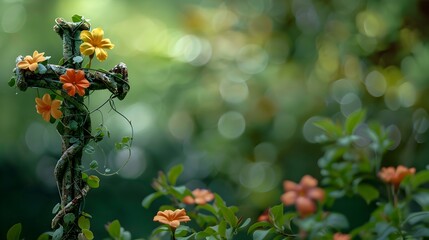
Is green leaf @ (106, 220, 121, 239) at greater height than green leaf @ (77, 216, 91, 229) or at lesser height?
lesser

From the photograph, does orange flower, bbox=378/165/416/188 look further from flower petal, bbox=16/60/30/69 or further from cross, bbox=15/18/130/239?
flower petal, bbox=16/60/30/69

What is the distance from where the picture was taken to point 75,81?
26.9 inches

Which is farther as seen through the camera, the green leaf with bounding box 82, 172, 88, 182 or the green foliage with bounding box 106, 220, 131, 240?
the green foliage with bounding box 106, 220, 131, 240

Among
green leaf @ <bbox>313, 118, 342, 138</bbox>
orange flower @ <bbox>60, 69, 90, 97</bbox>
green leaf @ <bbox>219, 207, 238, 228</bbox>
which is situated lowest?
green leaf @ <bbox>219, 207, 238, 228</bbox>

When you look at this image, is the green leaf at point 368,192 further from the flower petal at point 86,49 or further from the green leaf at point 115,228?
the flower petal at point 86,49

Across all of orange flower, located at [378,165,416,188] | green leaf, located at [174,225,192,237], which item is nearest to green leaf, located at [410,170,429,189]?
orange flower, located at [378,165,416,188]

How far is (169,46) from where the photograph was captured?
2.25 m

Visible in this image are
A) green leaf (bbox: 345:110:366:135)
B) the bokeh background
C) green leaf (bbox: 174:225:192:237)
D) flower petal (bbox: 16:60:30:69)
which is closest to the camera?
flower petal (bbox: 16:60:30:69)

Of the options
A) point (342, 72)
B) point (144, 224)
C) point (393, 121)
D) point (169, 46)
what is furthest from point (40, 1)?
point (393, 121)

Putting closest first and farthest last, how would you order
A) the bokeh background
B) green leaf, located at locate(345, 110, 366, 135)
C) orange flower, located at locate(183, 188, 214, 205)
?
orange flower, located at locate(183, 188, 214, 205)
green leaf, located at locate(345, 110, 366, 135)
the bokeh background

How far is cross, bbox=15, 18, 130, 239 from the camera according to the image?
70cm

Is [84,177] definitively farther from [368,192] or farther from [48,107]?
[368,192]

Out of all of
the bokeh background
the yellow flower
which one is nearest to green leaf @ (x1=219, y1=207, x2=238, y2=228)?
the yellow flower

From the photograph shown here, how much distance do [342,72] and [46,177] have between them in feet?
3.76
